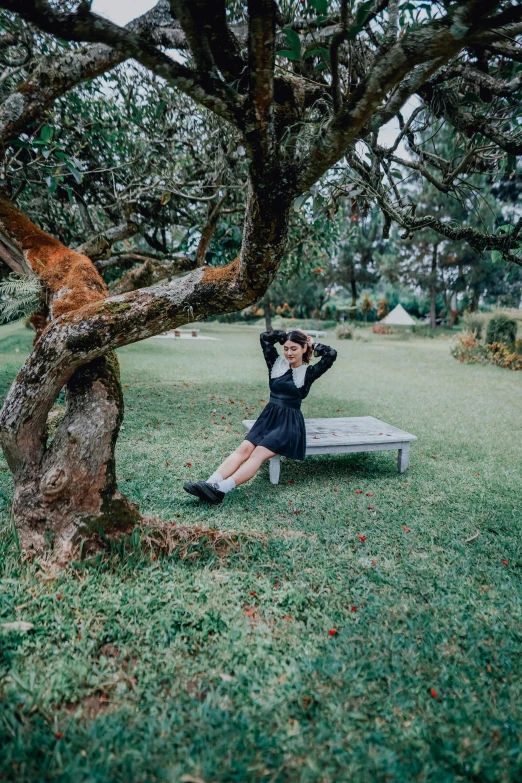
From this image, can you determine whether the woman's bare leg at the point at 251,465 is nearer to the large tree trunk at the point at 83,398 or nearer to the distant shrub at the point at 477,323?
the large tree trunk at the point at 83,398

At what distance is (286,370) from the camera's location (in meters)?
4.55

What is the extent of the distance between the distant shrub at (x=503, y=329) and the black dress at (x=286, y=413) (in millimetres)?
14572

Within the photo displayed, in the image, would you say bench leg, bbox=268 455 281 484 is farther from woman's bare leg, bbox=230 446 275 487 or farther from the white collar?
the white collar

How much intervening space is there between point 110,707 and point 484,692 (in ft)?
5.39

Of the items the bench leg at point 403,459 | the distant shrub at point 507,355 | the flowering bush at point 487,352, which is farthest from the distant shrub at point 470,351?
the bench leg at point 403,459

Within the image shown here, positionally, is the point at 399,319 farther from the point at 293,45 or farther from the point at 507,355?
the point at 293,45

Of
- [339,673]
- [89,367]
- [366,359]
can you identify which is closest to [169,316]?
[89,367]

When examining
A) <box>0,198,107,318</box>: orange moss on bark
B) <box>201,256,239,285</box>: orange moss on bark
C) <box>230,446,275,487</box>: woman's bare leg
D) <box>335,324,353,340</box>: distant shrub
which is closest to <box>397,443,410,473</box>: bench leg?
<box>230,446,275,487</box>: woman's bare leg

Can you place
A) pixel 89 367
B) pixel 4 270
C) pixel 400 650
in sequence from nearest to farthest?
pixel 400 650 < pixel 89 367 < pixel 4 270

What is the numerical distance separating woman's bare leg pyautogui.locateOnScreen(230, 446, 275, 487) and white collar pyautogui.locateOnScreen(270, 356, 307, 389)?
28.5 inches

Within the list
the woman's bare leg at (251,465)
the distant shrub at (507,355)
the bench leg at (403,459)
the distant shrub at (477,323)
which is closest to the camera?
the woman's bare leg at (251,465)

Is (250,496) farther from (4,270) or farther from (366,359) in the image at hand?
(366,359)

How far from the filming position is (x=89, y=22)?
1.88 metres

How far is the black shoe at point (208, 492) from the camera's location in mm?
3865
